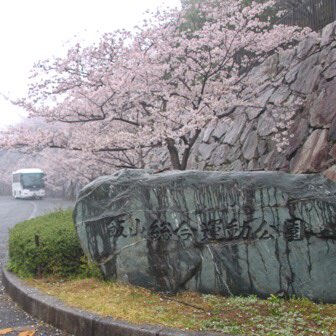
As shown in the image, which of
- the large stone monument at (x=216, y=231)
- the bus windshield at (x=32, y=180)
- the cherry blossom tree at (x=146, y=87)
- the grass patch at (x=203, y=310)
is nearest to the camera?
Answer: the grass patch at (x=203, y=310)

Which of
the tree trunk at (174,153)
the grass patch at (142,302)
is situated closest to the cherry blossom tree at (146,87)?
the tree trunk at (174,153)

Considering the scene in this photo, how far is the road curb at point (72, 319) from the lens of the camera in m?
3.78

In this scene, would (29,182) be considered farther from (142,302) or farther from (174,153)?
(142,302)

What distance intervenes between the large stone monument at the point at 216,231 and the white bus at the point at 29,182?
32.7 metres

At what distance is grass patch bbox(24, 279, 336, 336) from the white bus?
107 ft

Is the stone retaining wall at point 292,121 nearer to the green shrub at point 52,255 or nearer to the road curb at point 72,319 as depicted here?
the green shrub at point 52,255

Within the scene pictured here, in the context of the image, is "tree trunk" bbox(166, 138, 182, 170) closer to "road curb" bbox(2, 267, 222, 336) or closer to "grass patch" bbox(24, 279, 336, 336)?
"grass patch" bbox(24, 279, 336, 336)

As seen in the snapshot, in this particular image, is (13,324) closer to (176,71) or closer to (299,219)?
(299,219)

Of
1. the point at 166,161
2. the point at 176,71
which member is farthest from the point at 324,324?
the point at 166,161

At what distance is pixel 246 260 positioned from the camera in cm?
474

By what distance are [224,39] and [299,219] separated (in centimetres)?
509

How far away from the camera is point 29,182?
36.6 m

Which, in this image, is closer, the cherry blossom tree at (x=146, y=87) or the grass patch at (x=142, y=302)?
the grass patch at (x=142, y=302)

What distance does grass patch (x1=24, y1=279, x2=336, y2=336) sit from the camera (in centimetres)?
376
